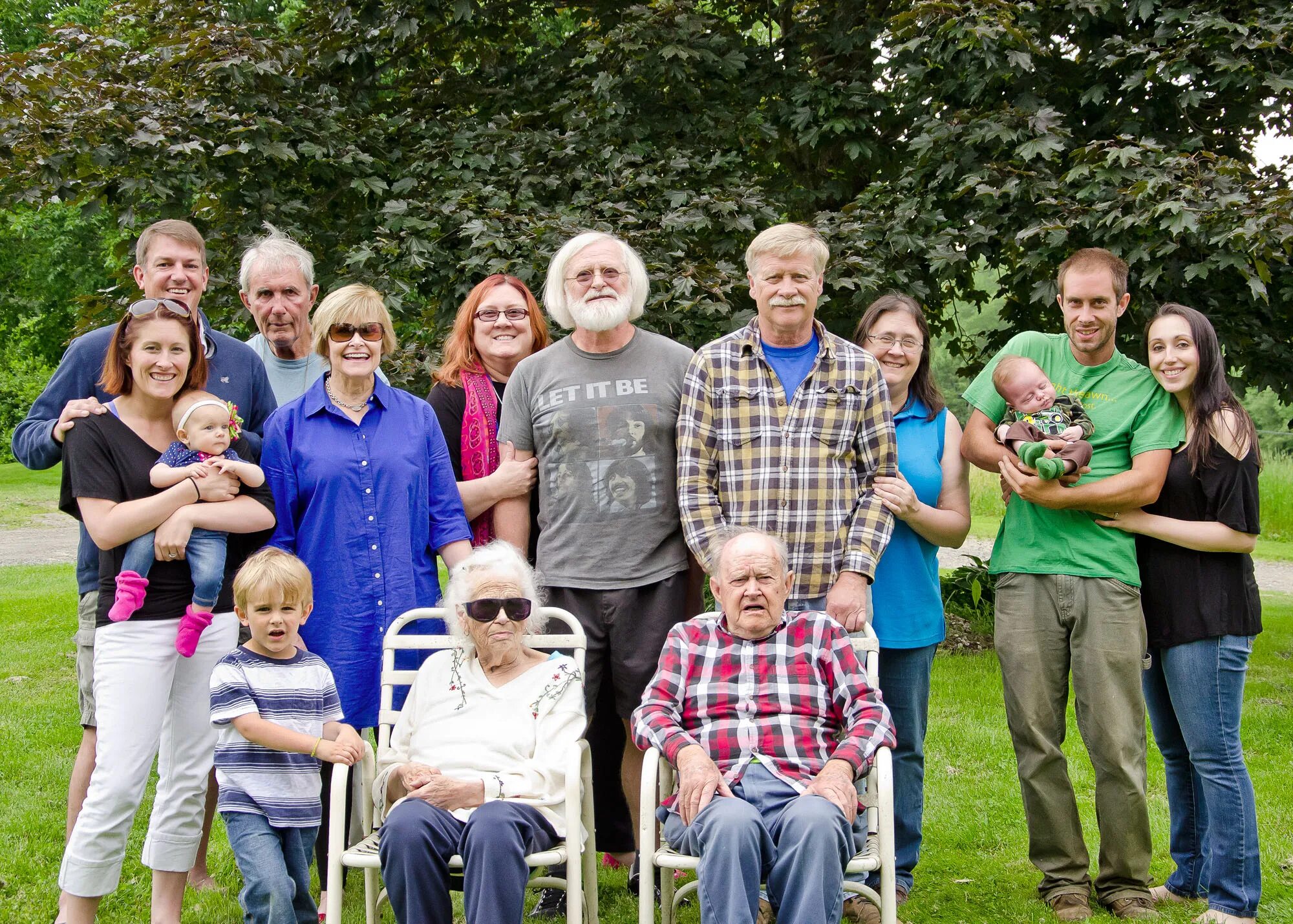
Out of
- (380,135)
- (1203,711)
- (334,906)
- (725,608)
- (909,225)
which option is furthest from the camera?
(380,135)

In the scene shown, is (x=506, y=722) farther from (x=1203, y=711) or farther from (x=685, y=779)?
(x=1203, y=711)

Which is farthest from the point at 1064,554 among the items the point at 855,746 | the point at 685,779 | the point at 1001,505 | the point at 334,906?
the point at 1001,505

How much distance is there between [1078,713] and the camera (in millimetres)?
3861

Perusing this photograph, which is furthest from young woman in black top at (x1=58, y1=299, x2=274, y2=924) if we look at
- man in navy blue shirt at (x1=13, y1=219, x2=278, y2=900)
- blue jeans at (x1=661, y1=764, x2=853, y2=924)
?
blue jeans at (x1=661, y1=764, x2=853, y2=924)

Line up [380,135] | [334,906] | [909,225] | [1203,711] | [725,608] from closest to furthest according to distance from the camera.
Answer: [334,906] → [725,608] → [1203,711] → [909,225] → [380,135]

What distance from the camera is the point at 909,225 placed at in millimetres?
6996

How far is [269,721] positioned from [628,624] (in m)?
1.18

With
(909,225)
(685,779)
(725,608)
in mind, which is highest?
(909,225)

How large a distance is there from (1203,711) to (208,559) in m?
3.27

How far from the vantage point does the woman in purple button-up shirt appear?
3623 mm

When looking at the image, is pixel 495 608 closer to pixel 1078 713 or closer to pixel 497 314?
pixel 497 314

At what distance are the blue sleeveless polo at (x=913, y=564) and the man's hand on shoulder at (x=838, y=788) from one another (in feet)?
2.44

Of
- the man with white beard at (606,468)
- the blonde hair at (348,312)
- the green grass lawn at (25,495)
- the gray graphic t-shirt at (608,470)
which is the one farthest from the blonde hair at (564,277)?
the green grass lawn at (25,495)

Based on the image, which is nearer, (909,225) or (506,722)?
(506,722)
